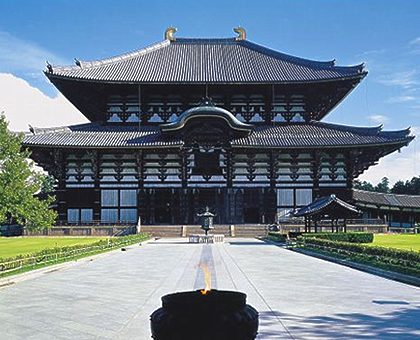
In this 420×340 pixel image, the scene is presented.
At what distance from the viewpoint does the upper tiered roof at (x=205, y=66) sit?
149 ft

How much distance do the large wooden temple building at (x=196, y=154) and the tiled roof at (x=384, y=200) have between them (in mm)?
2775

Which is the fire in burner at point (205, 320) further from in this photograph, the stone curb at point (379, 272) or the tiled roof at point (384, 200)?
the tiled roof at point (384, 200)

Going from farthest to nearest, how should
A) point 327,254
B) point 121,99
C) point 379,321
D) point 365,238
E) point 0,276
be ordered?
point 121,99
point 365,238
point 327,254
point 0,276
point 379,321

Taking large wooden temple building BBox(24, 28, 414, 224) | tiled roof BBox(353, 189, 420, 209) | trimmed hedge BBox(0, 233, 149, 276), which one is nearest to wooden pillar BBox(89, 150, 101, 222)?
large wooden temple building BBox(24, 28, 414, 224)

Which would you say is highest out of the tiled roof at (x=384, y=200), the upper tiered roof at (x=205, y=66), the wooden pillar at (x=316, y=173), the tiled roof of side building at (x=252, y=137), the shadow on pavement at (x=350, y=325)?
the upper tiered roof at (x=205, y=66)

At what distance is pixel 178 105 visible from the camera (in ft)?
159

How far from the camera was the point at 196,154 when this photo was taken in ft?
148

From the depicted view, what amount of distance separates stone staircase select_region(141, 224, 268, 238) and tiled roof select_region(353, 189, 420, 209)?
11.2m

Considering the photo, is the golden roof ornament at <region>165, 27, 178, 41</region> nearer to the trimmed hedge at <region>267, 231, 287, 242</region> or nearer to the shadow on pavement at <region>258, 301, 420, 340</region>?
the trimmed hedge at <region>267, 231, 287, 242</region>

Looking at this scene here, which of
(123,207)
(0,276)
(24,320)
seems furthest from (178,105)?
(24,320)

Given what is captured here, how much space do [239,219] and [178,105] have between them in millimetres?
13753

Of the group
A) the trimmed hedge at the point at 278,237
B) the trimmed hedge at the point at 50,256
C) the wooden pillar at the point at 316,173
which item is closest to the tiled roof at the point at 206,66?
the wooden pillar at the point at 316,173

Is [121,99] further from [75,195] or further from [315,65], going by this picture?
[315,65]

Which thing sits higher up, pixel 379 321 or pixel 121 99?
pixel 121 99
